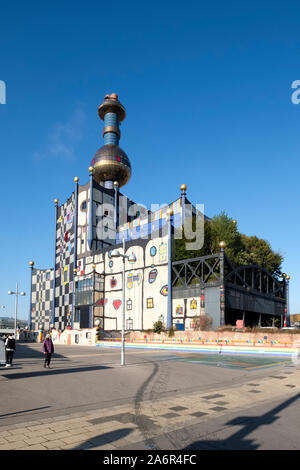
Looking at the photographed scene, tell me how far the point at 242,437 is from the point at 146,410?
241 cm

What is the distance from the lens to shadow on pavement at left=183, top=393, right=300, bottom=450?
541 cm

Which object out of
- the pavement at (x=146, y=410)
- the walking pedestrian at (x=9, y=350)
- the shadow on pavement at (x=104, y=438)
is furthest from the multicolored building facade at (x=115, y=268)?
the shadow on pavement at (x=104, y=438)

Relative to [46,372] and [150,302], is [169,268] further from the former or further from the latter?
[46,372]

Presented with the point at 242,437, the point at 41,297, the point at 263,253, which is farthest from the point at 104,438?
the point at 41,297

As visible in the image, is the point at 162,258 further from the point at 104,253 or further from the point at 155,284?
the point at 104,253

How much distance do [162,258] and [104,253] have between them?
1088 centimetres

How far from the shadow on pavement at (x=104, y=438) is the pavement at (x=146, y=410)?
2 centimetres

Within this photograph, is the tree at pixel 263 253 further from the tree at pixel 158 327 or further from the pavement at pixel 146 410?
the pavement at pixel 146 410

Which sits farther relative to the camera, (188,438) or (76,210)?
(76,210)

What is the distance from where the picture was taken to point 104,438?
5.73 m

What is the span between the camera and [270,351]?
73.9 feet

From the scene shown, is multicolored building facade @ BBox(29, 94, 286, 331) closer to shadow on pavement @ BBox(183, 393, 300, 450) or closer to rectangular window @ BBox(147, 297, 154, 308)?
rectangular window @ BBox(147, 297, 154, 308)

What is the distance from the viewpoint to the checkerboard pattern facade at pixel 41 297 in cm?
5852
